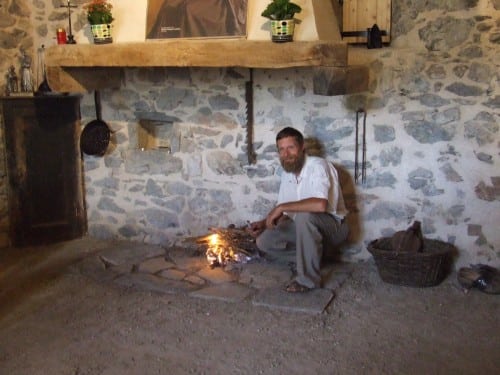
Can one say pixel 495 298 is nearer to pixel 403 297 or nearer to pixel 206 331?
pixel 403 297

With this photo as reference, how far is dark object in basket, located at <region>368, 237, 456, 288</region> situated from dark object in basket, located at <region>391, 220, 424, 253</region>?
5 cm

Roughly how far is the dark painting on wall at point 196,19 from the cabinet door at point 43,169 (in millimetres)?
1354

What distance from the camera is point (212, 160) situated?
4.84m

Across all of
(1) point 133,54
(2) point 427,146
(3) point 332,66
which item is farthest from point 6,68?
(2) point 427,146

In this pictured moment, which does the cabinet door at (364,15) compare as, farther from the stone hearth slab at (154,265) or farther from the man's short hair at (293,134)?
the stone hearth slab at (154,265)

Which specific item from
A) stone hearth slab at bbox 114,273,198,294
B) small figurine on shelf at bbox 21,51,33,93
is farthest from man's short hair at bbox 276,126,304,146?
small figurine on shelf at bbox 21,51,33,93

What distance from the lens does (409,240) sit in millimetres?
4043

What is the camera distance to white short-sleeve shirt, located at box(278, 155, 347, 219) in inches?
159

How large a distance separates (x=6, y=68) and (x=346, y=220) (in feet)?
10.1

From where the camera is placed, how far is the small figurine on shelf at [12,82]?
491cm

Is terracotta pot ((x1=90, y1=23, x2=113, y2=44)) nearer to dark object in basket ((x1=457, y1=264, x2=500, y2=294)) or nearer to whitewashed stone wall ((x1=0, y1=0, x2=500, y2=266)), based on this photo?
whitewashed stone wall ((x1=0, y1=0, x2=500, y2=266))

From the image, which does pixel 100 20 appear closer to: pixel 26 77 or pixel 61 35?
pixel 61 35

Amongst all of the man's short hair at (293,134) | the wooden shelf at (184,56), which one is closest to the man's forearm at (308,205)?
the man's short hair at (293,134)

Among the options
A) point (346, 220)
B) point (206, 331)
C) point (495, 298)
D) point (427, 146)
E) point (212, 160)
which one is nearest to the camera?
point (206, 331)
